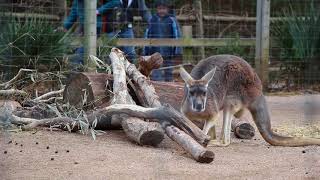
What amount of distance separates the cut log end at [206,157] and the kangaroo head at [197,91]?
0.67 meters

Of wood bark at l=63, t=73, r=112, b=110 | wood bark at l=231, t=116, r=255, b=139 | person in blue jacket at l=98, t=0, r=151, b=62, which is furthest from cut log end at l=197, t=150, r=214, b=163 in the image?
person in blue jacket at l=98, t=0, r=151, b=62

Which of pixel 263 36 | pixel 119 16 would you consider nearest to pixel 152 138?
pixel 119 16

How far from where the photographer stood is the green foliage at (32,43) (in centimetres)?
808

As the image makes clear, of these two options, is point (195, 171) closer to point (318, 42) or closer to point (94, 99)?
point (94, 99)

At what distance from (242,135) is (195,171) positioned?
68.0 inches

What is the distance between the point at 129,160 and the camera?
513 cm

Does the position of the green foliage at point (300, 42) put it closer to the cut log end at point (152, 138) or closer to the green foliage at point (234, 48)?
the green foliage at point (234, 48)

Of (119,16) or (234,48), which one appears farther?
(234,48)

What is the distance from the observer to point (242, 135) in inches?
258

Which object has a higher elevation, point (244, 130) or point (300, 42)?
point (300, 42)

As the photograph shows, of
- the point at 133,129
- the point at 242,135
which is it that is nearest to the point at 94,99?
the point at 133,129

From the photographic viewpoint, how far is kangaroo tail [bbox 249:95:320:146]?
19.8 ft

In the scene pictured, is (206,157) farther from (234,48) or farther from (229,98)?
(234,48)

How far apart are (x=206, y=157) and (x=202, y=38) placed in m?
6.03
